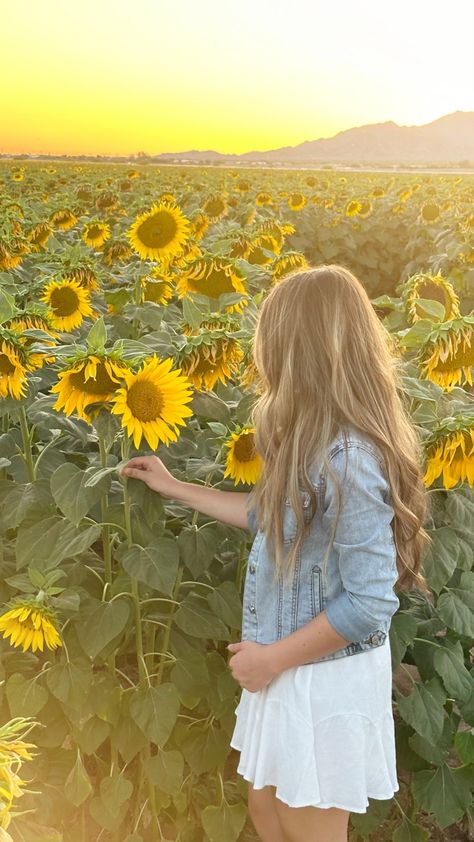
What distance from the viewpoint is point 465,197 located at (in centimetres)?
1452

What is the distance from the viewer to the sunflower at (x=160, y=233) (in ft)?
13.8

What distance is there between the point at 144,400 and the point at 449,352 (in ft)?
2.67

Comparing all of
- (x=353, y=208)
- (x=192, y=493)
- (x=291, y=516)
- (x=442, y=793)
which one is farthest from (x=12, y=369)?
(x=353, y=208)

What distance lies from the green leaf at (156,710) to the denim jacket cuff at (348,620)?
0.60m

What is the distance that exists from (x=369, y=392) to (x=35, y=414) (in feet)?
2.99

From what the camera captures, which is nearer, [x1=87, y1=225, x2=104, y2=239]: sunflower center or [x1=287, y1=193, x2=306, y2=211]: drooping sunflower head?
[x1=87, y1=225, x2=104, y2=239]: sunflower center

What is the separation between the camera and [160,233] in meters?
4.20

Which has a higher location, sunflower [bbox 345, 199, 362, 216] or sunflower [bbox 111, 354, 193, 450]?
sunflower [bbox 111, 354, 193, 450]

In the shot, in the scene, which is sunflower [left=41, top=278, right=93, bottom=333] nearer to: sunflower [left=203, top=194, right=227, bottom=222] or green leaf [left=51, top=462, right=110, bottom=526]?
green leaf [left=51, top=462, right=110, bottom=526]

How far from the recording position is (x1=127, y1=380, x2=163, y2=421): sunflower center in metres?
2.01

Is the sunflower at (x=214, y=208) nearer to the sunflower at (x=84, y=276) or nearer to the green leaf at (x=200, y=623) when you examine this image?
the sunflower at (x=84, y=276)

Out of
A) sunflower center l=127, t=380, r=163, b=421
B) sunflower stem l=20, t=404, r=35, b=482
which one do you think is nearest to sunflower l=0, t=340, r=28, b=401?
sunflower stem l=20, t=404, r=35, b=482

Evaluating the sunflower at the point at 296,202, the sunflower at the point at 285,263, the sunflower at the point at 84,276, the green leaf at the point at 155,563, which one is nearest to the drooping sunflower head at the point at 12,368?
the green leaf at the point at 155,563

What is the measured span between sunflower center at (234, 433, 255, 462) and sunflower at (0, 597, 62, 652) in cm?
→ 56
